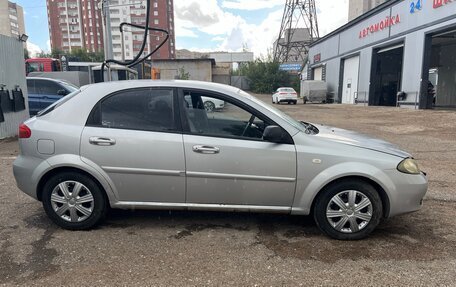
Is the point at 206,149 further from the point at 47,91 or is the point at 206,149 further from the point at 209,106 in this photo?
the point at 47,91

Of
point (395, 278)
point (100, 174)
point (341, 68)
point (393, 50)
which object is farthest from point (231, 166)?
point (341, 68)

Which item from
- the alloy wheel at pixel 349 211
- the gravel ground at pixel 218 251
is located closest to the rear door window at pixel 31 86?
the gravel ground at pixel 218 251

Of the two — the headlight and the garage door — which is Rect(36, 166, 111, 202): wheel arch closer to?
the headlight

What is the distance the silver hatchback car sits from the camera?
3.62m

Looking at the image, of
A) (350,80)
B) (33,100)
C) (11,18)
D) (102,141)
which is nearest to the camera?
(102,141)

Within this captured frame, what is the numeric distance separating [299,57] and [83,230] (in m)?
77.2

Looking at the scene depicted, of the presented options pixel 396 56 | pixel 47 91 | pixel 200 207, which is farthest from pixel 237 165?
pixel 396 56

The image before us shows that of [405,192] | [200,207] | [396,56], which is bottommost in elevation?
[200,207]

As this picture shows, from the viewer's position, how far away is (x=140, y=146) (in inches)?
145

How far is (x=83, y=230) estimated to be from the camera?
12.8 feet

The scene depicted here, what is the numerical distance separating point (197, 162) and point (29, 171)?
1.86 metres

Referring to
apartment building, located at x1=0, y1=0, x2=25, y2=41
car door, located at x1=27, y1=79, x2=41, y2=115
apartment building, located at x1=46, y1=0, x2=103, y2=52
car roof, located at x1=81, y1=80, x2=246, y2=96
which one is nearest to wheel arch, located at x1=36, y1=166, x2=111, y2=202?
car roof, located at x1=81, y1=80, x2=246, y2=96

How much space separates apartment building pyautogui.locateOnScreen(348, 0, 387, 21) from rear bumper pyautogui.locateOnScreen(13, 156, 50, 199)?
3505 inches

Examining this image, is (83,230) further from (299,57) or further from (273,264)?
(299,57)
